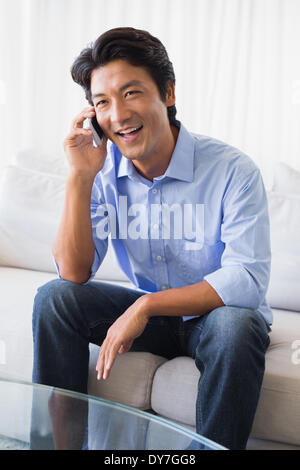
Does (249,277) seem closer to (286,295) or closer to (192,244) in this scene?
(192,244)

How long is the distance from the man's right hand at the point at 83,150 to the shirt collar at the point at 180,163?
0.07 metres

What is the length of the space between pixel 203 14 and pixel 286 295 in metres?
1.38

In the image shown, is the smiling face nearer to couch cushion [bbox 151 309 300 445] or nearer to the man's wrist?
the man's wrist

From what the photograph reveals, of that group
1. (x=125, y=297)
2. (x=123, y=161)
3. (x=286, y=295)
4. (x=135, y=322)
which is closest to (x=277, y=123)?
(x=286, y=295)

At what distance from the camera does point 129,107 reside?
143 cm

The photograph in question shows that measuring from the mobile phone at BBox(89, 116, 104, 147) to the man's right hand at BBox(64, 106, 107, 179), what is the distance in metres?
0.01

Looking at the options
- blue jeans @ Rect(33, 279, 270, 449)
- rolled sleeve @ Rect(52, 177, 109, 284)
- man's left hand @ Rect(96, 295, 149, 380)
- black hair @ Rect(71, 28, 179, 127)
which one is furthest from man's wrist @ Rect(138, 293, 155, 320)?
black hair @ Rect(71, 28, 179, 127)

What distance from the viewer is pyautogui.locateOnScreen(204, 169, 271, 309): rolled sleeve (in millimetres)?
1326

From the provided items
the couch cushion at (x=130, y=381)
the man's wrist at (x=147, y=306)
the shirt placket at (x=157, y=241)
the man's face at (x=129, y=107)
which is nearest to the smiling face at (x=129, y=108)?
the man's face at (x=129, y=107)

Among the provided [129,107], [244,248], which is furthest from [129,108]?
[244,248]

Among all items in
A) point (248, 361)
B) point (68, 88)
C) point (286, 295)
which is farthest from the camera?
point (68, 88)

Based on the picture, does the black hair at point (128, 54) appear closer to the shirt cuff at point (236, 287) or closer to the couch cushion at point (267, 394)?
the shirt cuff at point (236, 287)
